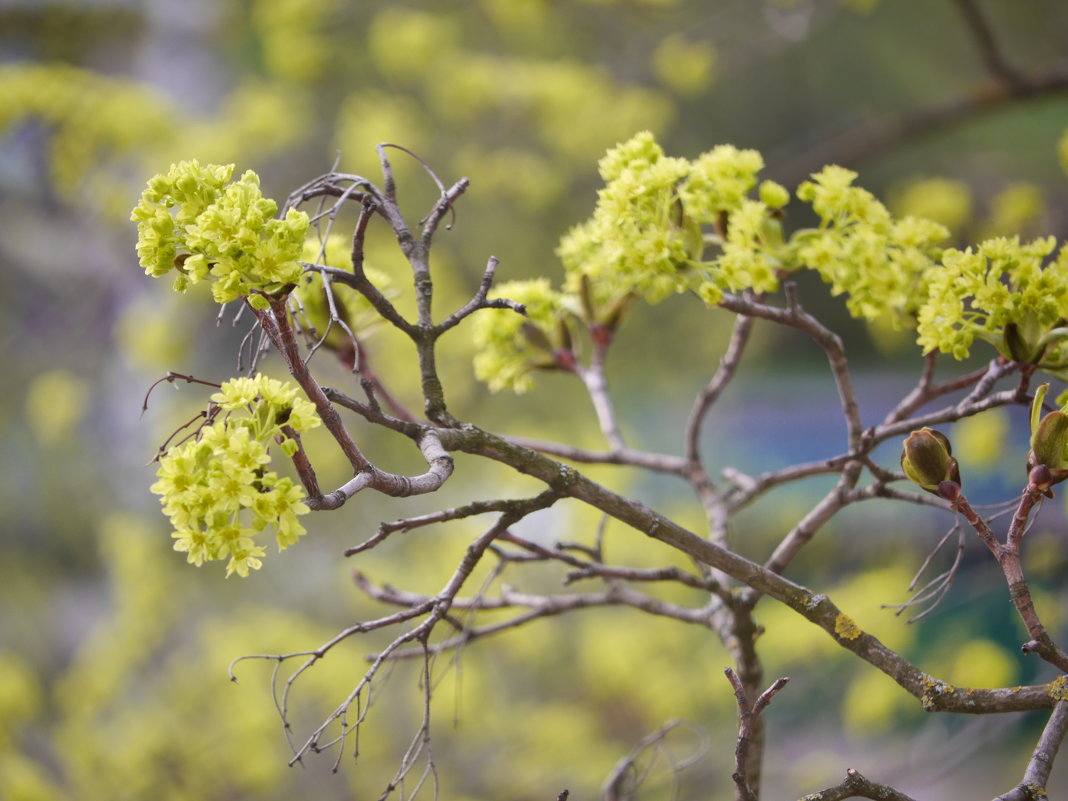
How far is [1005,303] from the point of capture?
0.41 metres

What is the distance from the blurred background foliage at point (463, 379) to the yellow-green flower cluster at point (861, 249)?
0.84m

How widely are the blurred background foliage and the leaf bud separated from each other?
94 cm

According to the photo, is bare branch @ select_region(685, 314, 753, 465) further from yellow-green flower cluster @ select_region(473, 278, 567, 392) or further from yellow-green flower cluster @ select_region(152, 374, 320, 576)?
yellow-green flower cluster @ select_region(152, 374, 320, 576)

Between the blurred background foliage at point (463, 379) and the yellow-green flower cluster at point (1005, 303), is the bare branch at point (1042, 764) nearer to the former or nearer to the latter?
the yellow-green flower cluster at point (1005, 303)

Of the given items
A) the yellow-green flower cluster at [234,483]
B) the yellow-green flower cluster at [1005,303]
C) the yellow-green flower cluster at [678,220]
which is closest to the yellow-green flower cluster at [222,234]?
the yellow-green flower cluster at [234,483]

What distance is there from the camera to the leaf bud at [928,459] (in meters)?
0.37

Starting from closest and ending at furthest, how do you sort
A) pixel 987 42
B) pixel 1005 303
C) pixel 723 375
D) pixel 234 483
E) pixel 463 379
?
pixel 234 483 → pixel 1005 303 → pixel 723 375 → pixel 987 42 → pixel 463 379

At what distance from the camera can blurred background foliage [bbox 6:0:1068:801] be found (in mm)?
1447

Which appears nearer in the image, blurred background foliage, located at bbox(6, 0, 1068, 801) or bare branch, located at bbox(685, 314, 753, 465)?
bare branch, located at bbox(685, 314, 753, 465)

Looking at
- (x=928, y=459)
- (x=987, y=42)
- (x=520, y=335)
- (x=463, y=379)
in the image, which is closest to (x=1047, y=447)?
(x=928, y=459)

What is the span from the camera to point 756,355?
75.5 inches

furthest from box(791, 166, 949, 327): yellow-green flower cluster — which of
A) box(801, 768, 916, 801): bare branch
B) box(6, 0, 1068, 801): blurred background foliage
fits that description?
box(6, 0, 1068, 801): blurred background foliage

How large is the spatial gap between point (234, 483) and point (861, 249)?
12.4 inches

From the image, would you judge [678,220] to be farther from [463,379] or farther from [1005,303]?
[463,379]
